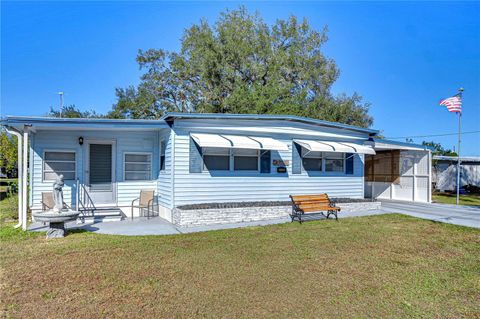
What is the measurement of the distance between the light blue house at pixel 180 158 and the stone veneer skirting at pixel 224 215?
0.22m

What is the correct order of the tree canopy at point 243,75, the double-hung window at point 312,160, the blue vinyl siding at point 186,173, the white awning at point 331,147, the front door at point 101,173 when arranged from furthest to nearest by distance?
1. the tree canopy at point 243,75
2. the double-hung window at point 312,160
3. the white awning at point 331,147
4. the front door at point 101,173
5. the blue vinyl siding at point 186,173

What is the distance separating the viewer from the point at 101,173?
35.1ft

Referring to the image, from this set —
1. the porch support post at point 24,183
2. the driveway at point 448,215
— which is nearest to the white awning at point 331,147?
the driveway at point 448,215

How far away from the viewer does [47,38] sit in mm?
14664

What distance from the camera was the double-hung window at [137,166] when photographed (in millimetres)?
10953

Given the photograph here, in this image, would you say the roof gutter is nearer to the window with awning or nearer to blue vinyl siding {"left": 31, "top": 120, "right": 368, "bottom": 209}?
blue vinyl siding {"left": 31, "top": 120, "right": 368, "bottom": 209}

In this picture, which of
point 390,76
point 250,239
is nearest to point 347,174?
point 250,239

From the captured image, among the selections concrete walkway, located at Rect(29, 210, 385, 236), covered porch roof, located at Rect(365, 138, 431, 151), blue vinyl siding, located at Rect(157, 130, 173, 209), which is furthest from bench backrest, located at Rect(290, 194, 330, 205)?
covered porch roof, located at Rect(365, 138, 431, 151)

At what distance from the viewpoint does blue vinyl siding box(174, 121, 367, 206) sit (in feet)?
32.2

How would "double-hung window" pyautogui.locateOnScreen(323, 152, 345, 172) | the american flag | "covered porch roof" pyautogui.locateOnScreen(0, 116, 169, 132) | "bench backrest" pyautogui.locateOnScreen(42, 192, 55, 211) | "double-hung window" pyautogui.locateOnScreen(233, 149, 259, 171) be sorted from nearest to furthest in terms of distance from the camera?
1. "covered porch roof" pyautogui.locateOnScreen(0, 116, 169, 132)
2. "bench backrest" pyautogui.locateOnScreen(42, 192, 55, 211)
3. "double-hung window" pyautogui.locateOnScreen(233, 149, 259, 171)
4. "double-hung window" pyautogui.locateOnScreen(323, 152, 345, 172)
5. the american flag

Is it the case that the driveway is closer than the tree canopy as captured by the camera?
Yes

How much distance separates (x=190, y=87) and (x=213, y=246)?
22.2 meters

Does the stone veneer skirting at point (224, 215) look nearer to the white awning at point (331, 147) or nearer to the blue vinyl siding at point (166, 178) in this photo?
the blue vinyl siding at point (166, 178)

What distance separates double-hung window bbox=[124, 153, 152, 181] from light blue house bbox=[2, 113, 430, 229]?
35 millimetres
